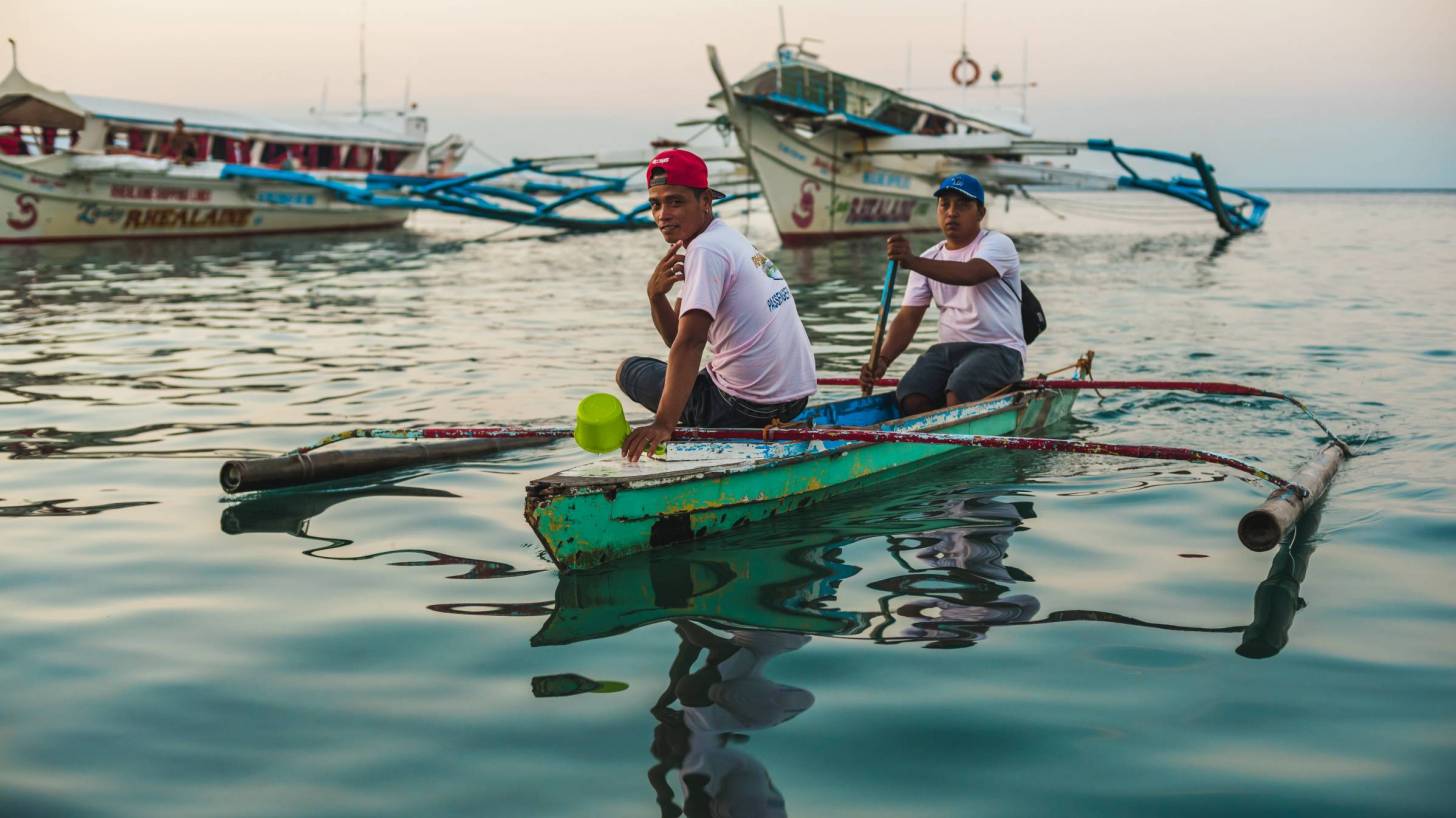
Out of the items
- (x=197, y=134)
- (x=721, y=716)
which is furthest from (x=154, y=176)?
(x=721, y=716)

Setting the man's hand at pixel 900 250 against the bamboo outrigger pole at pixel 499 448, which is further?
the man's hand at pixel 900 250

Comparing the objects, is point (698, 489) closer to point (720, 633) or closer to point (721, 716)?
point (720, 633)

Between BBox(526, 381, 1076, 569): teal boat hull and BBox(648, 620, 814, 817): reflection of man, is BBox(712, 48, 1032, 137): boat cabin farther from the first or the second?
BBox(648, 620, 814, 817): reflection of man

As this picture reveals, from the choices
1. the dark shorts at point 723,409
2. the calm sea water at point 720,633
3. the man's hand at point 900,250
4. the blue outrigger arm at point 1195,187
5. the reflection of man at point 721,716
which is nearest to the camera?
the reflection of man at point 721,716

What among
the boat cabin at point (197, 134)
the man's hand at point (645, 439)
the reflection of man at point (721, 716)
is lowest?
the reflection of man at point (721, 716)

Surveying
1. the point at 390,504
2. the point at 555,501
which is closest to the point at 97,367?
the point at 390,504

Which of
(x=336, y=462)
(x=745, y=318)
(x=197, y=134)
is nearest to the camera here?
(x=745, y=318)

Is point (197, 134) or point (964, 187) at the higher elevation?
point (197, 134)

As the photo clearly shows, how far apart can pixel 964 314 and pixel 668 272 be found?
258cm

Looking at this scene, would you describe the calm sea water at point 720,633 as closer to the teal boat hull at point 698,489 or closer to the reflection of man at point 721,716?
the reflection of man at point 721,716

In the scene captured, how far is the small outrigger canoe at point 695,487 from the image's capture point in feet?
14.9

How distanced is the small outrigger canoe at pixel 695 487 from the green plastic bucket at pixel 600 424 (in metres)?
0.10

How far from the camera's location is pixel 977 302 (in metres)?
6.94

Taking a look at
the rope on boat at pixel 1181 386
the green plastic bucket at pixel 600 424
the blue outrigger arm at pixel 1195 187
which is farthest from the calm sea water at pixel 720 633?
the blue outrigger arm at pixel 1195 187
